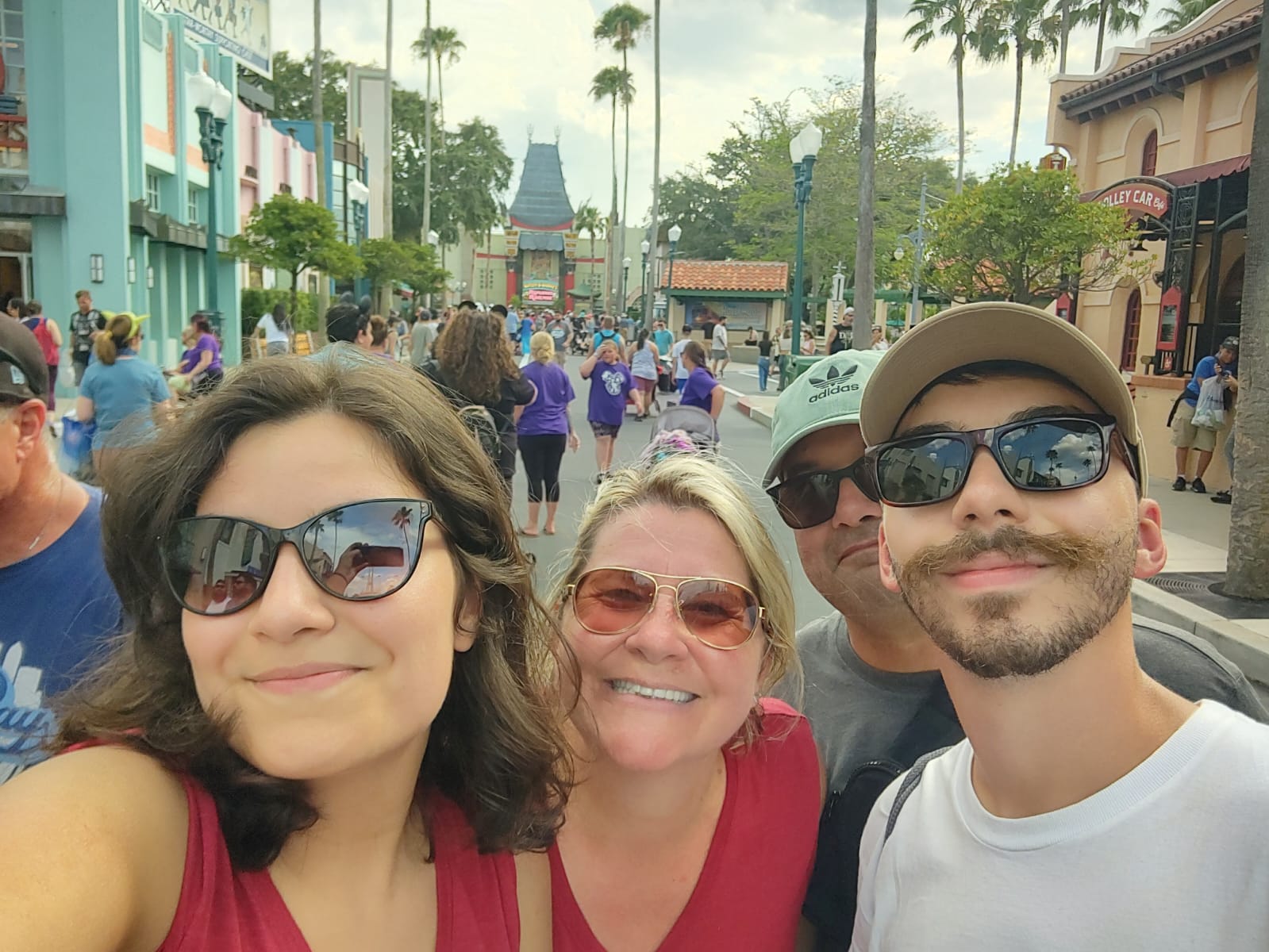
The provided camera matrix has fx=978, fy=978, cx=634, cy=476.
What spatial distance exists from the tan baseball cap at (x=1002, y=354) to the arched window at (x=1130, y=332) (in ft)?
75.8

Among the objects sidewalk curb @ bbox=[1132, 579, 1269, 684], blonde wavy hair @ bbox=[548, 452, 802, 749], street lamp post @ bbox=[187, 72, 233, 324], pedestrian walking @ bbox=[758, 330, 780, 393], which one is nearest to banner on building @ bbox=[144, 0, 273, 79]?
street lamp post @ bbox=[187, 72, 233, 324]

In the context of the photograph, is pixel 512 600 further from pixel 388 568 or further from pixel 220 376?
pixel 220 376

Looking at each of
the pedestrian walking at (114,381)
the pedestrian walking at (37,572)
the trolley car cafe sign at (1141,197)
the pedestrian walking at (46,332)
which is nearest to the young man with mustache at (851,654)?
the pedestrian walking at (37,572)

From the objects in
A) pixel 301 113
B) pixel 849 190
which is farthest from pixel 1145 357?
pixel 301 113

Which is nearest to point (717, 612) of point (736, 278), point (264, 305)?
point (264, 305)

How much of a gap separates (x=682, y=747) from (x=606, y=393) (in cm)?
1037

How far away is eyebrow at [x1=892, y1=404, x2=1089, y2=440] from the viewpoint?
5.29ft

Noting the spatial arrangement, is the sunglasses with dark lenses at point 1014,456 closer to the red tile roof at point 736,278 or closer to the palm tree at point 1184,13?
the palm tree at point 1184,13

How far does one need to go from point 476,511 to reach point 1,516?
1359 mm

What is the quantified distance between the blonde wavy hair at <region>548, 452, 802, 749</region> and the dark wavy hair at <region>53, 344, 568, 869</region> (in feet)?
1.09

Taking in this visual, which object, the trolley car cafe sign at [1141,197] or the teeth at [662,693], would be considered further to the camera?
the trolley car cafe sign at [1141,197]

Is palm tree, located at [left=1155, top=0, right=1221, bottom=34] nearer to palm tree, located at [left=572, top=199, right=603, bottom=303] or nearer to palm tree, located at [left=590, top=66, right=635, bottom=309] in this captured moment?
palm tree, located at [left=590, top=66, right=635, bottom=309]

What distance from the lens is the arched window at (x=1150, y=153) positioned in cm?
2115

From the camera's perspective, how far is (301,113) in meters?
58.2
